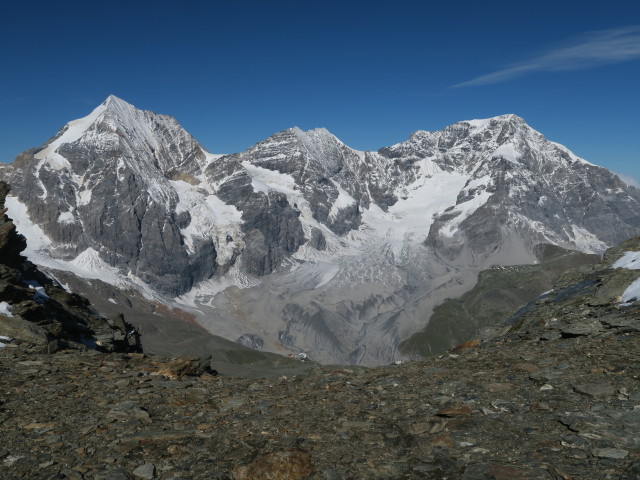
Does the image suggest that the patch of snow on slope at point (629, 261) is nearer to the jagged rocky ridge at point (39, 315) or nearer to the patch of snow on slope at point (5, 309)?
the jagged rocky ridge at point (39, 315)

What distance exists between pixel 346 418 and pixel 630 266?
21516 millimetres

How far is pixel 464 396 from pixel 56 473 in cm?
948

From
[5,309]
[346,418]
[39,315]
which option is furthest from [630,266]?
[5,309]

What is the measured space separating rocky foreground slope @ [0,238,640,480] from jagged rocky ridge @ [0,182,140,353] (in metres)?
3.90

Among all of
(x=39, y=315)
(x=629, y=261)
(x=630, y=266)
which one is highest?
(x=629, y=261)

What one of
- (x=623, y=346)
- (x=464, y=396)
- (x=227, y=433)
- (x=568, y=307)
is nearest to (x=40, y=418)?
(x=227, y=433)

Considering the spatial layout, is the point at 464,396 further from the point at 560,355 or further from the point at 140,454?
the point at 140,454

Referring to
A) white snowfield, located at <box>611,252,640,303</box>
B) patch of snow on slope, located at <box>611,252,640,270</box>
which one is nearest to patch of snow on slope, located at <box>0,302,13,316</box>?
white snowfield, located at <box>611,252,640,303</box>

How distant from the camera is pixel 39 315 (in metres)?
30.1

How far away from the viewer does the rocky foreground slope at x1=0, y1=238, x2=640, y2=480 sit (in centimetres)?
1112

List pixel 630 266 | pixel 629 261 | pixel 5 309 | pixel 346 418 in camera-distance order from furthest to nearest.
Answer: pixel 629 261 < pixel 630 266 < pixel 5 309 < pixel 346 418

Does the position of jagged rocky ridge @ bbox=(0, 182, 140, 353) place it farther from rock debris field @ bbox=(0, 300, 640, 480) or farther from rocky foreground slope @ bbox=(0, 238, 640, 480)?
rock debris field @ bbox=(0, 300, 640, 480)

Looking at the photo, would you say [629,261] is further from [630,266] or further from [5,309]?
[5,309]

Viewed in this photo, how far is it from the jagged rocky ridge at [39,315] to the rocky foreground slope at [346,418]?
3.90 metres
